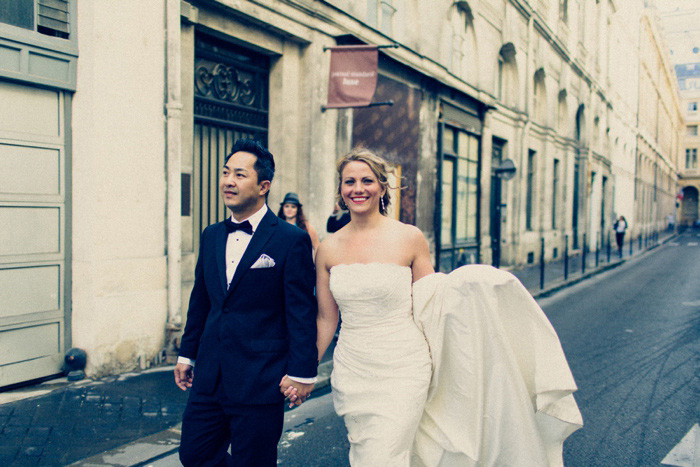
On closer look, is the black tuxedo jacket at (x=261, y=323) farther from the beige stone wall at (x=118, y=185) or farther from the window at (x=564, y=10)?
the window at (x=564, y=10)

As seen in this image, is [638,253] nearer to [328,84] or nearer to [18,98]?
[328,84]

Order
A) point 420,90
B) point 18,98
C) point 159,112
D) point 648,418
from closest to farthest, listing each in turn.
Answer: point 648,418 → point 18,98 → point 159,112 → point 420,90

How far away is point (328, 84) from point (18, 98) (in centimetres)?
460

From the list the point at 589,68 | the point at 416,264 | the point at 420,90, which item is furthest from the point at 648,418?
the point at 589,68

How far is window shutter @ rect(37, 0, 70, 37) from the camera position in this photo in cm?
539

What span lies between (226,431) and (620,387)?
4.45m

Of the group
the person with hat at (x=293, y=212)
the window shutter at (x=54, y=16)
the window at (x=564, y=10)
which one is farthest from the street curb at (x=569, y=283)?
the window at (x=564, y=10)

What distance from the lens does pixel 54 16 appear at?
5488mm

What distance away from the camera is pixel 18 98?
5.29 metres

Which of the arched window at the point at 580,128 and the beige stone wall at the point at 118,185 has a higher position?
the arched window at the point at 580,128

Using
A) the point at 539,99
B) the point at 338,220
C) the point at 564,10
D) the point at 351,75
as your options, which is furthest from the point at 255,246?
the point at 564,10

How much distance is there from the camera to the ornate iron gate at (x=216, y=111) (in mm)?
7316

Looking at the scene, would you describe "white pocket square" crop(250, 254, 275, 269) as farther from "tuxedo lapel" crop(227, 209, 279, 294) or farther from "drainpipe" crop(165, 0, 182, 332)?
"drainpipe" crop(165, 0, 182, 332)

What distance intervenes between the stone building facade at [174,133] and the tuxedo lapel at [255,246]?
11.6 feet
